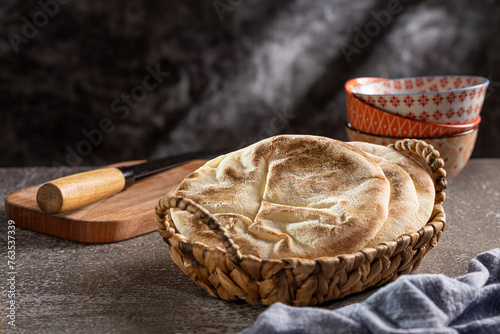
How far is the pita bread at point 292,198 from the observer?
0.80 m

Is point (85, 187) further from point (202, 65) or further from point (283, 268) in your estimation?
point (202, 65)

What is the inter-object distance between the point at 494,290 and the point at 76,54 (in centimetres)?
155

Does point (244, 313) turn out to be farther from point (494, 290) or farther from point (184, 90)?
point (184, 90)

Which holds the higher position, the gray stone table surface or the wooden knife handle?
the wooden knife handle

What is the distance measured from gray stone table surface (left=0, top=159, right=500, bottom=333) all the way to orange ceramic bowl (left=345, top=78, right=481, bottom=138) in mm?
190

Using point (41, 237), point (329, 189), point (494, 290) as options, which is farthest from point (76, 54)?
point (494, 290)

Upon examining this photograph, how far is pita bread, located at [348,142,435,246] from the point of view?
2.76ft

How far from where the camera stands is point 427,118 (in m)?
1.35

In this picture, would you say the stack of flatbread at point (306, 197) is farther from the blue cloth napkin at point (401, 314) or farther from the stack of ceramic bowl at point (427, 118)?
the stack of ceramic bowl at point (427, 118)

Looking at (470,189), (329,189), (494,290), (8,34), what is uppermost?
(8,34)

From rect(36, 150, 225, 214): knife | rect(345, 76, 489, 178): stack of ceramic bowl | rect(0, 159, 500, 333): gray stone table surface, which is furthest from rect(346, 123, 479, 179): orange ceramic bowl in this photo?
rect(36, 150, 225, 214): knife

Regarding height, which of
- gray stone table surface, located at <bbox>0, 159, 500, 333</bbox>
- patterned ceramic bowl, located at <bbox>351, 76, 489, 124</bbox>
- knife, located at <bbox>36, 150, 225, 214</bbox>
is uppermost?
patterned ceramic bowl, located at <bbox>351, 76, 489, 124</bbox>

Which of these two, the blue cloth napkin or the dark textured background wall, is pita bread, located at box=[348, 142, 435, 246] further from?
the dark textured background wall

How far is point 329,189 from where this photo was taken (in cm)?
91
